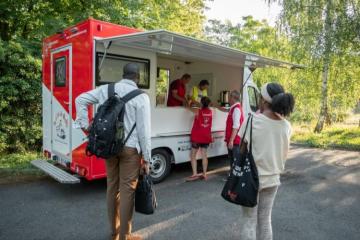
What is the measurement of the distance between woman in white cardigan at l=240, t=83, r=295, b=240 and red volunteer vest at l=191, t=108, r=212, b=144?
10.8 ft

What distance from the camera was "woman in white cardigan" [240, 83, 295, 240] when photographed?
2531 millimetres

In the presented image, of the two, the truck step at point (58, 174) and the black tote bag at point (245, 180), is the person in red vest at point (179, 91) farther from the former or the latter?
the black tote bag at point (245, 180)

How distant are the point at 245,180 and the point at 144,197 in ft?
3.90

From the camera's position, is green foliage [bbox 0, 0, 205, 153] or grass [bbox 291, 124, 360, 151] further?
grass [bbox 291, 124, 360, 151]

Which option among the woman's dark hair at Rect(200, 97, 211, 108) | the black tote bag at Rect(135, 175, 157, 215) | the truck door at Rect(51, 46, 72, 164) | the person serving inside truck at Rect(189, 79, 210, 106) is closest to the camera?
the black tote bag at Rect(135, 175, 157, 215)

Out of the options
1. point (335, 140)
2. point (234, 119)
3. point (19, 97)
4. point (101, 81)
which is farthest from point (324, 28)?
point (19, 97)

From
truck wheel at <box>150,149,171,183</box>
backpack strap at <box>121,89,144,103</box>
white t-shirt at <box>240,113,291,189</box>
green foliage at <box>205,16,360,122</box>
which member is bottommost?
truck wheel at <box>150,149,171,183</box>

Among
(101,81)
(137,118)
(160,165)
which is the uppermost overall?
(101,81)

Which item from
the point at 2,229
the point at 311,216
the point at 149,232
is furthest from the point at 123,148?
the point at 311,216

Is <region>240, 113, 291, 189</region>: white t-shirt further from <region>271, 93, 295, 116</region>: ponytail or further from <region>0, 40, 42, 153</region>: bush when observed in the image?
<region>0, 40, 42, 153</region>: bush

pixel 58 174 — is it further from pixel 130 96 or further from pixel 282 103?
pixel 282 103

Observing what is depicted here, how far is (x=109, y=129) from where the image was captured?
9.75ft

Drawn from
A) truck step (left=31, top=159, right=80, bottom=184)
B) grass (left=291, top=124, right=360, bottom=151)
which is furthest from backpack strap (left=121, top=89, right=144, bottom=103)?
grass (left=291, top=124, right=360, bottom=151)

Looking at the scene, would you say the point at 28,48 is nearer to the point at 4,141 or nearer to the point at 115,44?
the point at 4,141
